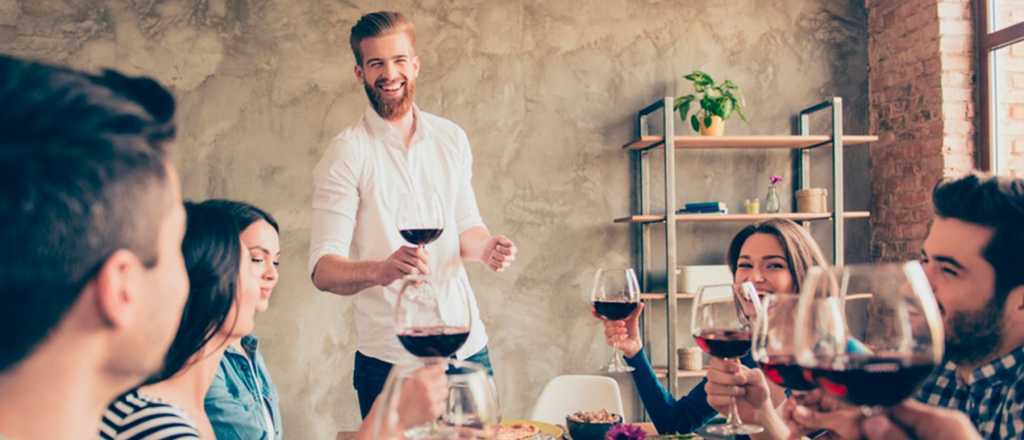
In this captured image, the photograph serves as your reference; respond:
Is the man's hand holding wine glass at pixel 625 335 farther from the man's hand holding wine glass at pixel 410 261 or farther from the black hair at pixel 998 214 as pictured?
the black hair at pixel 998 214

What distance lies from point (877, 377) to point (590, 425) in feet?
3.15

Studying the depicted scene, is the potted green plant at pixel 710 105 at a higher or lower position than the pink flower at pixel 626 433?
higher

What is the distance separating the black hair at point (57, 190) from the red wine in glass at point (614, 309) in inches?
50.0

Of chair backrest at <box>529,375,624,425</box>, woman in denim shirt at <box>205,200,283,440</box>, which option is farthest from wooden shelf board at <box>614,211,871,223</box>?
woman in denim shirt at <box>205,200,283,440</box>

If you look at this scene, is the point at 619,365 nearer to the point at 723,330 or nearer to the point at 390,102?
the point at 723,330

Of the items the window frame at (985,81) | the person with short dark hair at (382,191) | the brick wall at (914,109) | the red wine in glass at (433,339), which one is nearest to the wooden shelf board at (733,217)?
the brick wall at (914,109)

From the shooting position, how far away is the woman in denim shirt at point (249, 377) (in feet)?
5.22

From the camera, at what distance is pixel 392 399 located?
2.59ft

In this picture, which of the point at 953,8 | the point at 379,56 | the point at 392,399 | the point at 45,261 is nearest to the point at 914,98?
the point at 953,8

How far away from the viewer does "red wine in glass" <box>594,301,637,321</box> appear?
1818 millimetres

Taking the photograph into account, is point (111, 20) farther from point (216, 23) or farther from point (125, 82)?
point (125, 82)

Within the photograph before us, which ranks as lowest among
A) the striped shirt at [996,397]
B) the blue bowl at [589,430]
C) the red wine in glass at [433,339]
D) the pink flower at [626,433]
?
the blue bowl at [589,430]

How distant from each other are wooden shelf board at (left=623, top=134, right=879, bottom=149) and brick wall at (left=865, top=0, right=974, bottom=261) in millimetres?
213

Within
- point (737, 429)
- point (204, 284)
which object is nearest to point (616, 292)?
point (737, 429)
